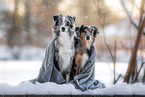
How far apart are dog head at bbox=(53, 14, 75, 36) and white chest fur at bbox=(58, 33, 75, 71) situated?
0.05m

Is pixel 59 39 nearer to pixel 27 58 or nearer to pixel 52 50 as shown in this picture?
pixel 52 50

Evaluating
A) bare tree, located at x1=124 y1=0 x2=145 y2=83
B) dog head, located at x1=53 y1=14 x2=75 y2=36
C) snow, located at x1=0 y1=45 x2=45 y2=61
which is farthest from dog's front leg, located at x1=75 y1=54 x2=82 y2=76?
snow, located at x1=0 y1=45 x2=45 y2=61

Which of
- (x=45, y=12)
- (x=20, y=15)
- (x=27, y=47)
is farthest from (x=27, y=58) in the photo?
(x=45, y=12)

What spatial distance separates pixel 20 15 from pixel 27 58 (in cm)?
283

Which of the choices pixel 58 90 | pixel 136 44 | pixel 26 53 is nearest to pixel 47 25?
pixel 26 53

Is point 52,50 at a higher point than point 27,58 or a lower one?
higher

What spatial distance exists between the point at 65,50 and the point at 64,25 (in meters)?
0.33

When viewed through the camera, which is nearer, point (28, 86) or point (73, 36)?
point (28, 86)

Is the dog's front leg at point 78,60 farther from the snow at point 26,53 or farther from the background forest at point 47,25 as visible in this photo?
the snow at point 26,53

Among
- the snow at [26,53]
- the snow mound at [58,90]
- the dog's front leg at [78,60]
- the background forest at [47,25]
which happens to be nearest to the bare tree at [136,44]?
the background forest at [47,25]

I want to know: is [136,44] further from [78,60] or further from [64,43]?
[64,43]

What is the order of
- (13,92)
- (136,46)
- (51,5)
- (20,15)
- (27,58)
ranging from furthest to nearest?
(27,58) < (20,15) < (51,5) < (136,46) < (13,92)

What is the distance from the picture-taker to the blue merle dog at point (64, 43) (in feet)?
6.93

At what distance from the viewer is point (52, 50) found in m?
2.15
